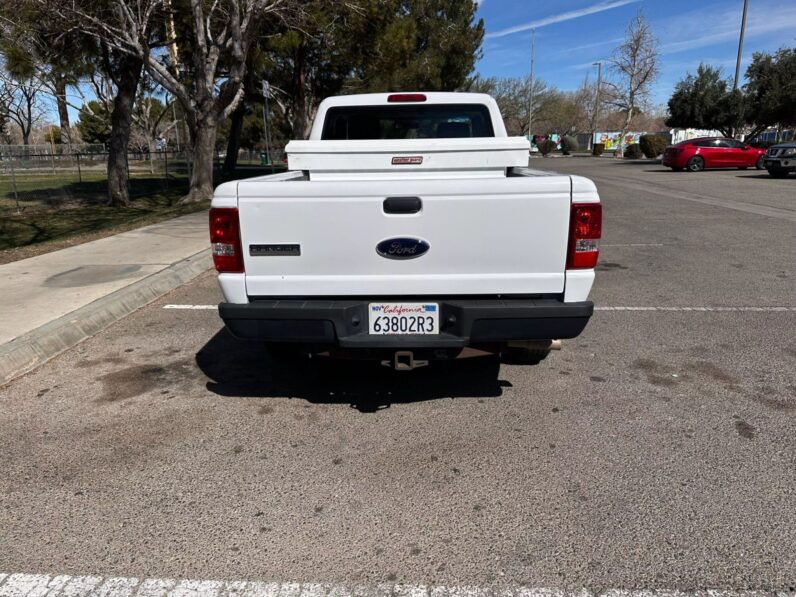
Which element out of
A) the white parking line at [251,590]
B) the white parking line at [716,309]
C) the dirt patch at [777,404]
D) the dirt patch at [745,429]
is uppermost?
the white parking line at [716,309]

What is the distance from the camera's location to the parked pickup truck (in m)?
3.24

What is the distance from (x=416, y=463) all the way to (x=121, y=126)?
51.4ft

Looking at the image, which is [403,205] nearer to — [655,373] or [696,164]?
[655,373]

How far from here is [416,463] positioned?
10.7 feet

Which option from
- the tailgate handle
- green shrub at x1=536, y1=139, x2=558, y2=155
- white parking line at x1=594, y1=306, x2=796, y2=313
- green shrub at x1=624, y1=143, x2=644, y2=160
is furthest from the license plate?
green shrub at x1=536, y1=139, x2=558, y2=155

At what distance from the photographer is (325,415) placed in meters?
3.87

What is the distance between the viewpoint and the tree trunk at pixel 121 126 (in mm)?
15625

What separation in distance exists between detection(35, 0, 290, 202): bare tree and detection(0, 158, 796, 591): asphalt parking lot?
1070cm

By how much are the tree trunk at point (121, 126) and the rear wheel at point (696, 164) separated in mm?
24164

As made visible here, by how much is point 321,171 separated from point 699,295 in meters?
4.71

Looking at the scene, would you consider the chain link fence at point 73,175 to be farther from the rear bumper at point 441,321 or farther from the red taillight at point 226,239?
the rear bumper at point 441,321

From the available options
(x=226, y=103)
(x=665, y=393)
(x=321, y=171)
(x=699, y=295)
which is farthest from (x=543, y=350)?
(x=226, y=103)

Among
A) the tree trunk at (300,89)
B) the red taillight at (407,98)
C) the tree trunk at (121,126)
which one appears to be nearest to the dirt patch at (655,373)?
the red taillight at (407,98)

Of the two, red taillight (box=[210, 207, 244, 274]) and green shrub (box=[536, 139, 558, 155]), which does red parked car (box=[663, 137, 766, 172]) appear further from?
green shrub (box=[536, 139, 558, 155])
